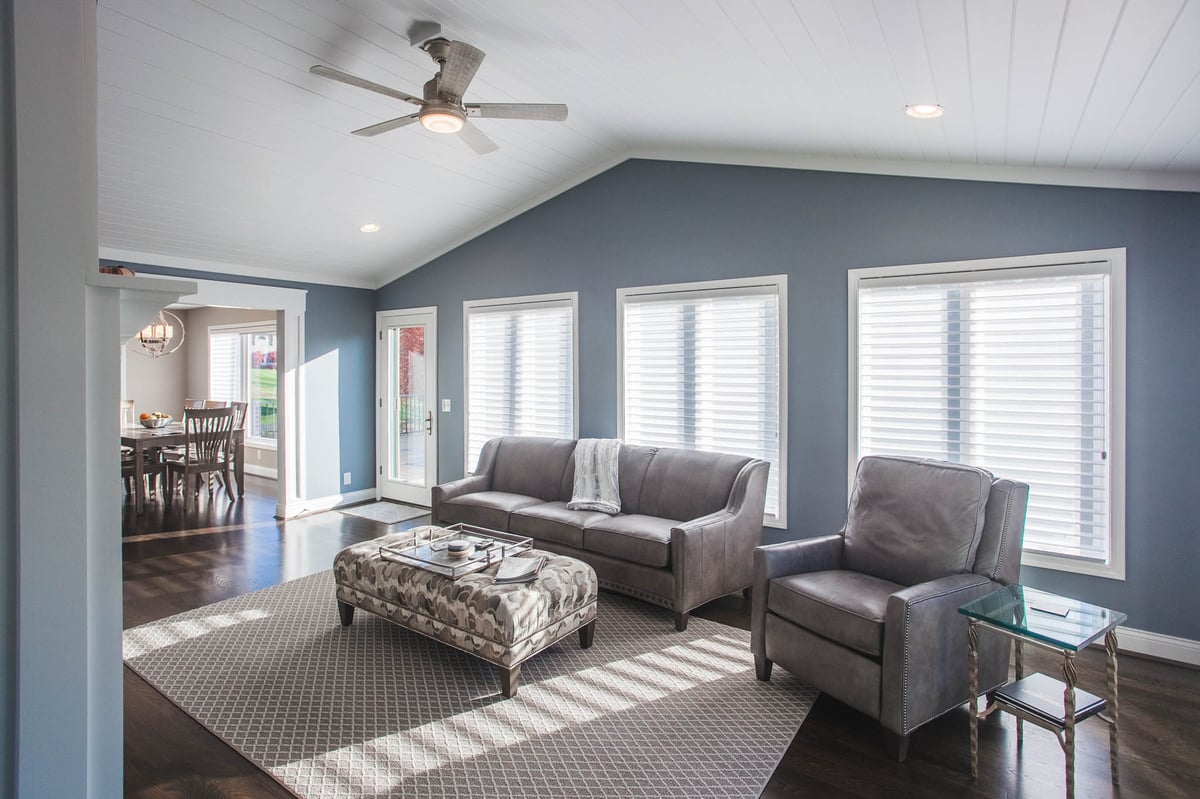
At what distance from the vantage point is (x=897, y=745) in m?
2.46

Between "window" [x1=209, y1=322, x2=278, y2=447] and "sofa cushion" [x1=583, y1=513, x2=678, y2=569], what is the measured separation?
6.28m

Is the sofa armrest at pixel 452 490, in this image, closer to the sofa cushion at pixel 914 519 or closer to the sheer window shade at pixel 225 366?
the sofa cushion at pixel 914 519

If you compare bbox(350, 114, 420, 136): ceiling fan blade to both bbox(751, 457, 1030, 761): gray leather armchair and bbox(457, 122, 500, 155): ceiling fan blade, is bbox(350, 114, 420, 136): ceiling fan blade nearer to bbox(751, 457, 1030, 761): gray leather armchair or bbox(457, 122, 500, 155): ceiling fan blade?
bbox(457, 122, 500, 155): ceiling fan blade

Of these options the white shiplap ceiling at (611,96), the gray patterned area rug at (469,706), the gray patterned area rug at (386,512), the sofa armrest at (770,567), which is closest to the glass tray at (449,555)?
the gray patterned area rug at (469,706)

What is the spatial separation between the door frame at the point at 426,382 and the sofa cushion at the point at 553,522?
2290 mm

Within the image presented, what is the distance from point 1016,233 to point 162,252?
20.1 feet

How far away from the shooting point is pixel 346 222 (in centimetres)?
543

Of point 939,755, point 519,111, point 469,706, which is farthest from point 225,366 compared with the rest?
point 939,755

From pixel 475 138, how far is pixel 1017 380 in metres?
3.24

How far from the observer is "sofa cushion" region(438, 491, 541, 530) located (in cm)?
472

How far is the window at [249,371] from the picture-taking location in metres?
8.78

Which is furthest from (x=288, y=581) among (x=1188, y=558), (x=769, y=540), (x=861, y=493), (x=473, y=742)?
(x=1188, y=558)

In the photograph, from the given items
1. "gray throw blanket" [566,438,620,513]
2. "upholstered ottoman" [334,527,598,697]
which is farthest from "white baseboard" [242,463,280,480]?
"upholstered ottoman" [334,527,598,697]

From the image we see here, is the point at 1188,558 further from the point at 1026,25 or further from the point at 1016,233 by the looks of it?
the point at 1026,25
